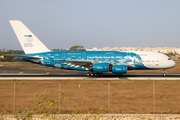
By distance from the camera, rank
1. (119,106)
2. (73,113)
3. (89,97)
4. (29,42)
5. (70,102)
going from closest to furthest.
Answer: (73,113) → (119,106) → (70,102) → (89,97) → (29,42)

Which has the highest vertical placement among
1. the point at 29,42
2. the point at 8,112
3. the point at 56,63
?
the point at 29,42

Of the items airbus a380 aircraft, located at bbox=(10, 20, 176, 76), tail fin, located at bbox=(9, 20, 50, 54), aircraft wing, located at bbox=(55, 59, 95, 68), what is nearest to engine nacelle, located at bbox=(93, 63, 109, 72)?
airbus a380 aircraft, located at bbox=(10, 20, 176, 76)

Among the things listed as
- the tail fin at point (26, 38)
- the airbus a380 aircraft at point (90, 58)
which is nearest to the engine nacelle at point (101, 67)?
the airbus a380 aircraft at point (90, 58)

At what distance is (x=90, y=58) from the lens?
99.9 feet

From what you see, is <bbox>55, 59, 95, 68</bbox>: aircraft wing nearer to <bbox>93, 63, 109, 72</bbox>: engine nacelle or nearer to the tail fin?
<bbox>93, 63, 109, 72</bbox>: engine nacelle

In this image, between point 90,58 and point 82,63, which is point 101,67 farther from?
point 82,63

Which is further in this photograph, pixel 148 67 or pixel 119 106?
pixel 148 67

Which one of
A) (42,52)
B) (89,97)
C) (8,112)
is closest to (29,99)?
(8,112)

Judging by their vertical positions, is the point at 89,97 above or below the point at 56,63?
below

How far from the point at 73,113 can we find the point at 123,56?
66.3 ft

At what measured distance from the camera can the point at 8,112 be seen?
11.7 m

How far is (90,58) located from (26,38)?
36.9 ft

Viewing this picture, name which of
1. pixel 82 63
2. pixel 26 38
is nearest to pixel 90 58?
pixel 82 63

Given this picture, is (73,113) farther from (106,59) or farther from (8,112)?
(106,59)
